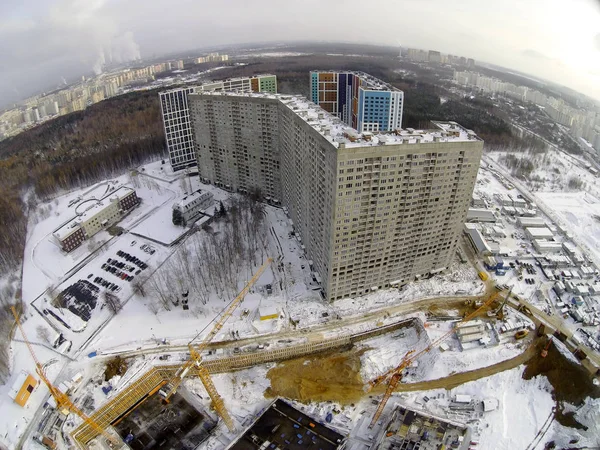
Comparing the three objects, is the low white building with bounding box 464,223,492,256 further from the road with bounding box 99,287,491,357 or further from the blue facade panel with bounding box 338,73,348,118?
the blue facade panel with bounding box 338,73,348,118

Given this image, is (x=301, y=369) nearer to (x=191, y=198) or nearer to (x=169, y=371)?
(x=169, y=371)

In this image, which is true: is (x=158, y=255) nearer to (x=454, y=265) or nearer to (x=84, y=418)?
(x=84, y=418)

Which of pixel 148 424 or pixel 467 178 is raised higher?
pixel 467 178

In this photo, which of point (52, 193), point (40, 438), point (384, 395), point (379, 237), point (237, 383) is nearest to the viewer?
point (40, 438)

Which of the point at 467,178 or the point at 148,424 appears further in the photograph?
the point at 467,178

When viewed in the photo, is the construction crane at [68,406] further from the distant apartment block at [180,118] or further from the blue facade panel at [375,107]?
the blue facade panel at [375,107]

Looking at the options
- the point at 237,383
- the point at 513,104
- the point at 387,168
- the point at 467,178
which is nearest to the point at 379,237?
the point at 387,168

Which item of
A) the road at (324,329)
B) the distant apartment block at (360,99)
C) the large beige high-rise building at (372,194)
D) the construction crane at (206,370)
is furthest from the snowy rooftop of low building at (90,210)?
the distant apartment block at (360,99)
